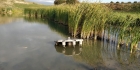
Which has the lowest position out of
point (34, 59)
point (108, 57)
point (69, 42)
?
point (108, 57)

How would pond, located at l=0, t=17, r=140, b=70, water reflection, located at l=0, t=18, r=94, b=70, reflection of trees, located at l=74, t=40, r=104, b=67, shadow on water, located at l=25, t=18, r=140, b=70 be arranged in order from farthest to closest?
reflection of trees, located at l=74, t=40, r=104, b=67, shadow on water, located at l=25, t=18, r=140, b=70, pond, located at l=0, t=17, r=140, b=70, water reflection, located at l=0, t=18, r=94, b=70

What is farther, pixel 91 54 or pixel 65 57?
pixel 91 54

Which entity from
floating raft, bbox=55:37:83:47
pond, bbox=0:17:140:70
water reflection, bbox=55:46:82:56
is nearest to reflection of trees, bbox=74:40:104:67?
pond, bbox=0:17:140:70

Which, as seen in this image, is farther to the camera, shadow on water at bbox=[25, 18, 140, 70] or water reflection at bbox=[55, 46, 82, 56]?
water reflection at bbox=[55, 46, 82, 56]

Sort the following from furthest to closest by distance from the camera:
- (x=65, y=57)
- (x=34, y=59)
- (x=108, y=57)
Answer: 1. (x=108, y=57)
2. (x=65, y=57)
3. (x=34, y=59)

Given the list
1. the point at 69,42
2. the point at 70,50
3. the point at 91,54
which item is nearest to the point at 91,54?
the point at 91,54

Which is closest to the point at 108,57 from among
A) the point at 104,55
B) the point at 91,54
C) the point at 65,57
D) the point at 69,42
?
the point at 104,55

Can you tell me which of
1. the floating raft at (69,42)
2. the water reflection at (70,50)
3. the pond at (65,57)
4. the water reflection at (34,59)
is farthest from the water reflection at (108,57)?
the water reflection at (34,59)

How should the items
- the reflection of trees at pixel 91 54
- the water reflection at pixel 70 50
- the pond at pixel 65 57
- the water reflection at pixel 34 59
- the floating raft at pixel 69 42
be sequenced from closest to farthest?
1. the water reflection at pixel 34 59
2. the pond at pixel 65 57
3. the reflection of trees at pixel 91 54
4. the water reflection at pixel 70 50
5. the floating raft at pixel 69 42

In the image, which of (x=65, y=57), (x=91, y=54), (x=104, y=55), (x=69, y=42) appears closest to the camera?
(x=65, y=57)

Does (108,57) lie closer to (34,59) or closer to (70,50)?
(70,50)

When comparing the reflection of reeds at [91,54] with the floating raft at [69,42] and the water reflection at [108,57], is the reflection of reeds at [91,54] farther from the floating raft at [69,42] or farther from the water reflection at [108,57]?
the floating raft at [69,42]

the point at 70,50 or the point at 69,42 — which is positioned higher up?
the point at 69,42

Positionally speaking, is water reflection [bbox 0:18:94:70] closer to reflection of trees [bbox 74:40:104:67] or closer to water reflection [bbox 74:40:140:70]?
reflection of trees [bbox 74:40:104:67]
